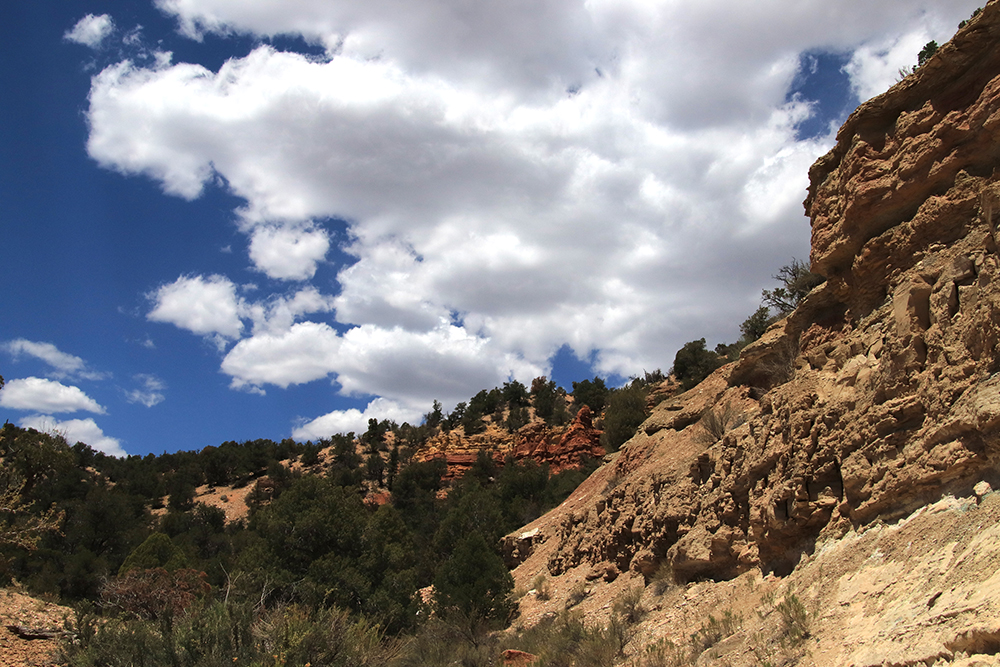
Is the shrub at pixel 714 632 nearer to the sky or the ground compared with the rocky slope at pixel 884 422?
nearer to the ground

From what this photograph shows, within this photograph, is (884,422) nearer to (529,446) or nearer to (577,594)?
(577,594)

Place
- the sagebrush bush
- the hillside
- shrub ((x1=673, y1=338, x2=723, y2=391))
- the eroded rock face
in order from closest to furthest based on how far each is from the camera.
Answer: the hillside < the eroded rock face < the sagebrush bush < shrub ((x1=673, y1=338, x2=723, y2=391))

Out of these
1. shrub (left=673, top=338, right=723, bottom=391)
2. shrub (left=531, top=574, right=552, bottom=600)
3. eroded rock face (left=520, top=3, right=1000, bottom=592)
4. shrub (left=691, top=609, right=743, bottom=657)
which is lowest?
shrub (left=531, top=574, right=552, bottom=600)

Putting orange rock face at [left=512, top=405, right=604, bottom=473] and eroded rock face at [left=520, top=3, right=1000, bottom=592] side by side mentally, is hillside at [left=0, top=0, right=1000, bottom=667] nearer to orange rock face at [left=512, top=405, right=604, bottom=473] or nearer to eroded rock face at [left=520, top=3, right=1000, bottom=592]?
eroded rock face at [left=520, top=3, right=1000, bottom=592]

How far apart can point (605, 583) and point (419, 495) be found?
1375 inches

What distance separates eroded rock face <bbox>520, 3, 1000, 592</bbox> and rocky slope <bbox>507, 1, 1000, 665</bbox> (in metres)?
0.03

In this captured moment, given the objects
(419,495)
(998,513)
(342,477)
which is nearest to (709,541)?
(998,513)

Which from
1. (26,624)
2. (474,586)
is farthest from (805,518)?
(26,624)

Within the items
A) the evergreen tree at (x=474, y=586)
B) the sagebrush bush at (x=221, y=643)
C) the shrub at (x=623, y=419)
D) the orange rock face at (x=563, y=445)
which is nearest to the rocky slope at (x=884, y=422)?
the evergreen tree at (x=474, y=586)

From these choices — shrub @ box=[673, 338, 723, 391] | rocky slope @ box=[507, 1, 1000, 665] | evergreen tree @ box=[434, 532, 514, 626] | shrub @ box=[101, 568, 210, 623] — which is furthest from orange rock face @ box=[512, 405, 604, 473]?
shrub @ box=[101, 568, 210, 623]

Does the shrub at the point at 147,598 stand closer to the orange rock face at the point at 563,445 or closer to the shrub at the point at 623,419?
the shrub at the point at 623,419

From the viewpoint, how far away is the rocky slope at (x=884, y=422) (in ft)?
21.4

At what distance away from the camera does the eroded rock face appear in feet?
24.2

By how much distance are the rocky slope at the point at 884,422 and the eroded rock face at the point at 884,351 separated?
3cm
